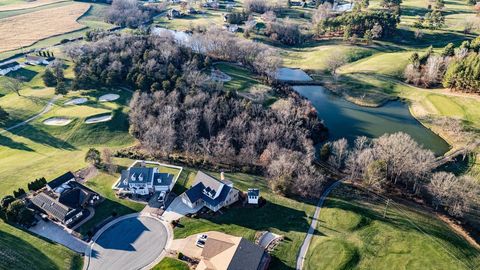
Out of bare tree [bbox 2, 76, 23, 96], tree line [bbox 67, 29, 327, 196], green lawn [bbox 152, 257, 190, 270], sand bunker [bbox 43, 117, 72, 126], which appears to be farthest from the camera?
bare tree [bbox 2, 76, 23, 96]

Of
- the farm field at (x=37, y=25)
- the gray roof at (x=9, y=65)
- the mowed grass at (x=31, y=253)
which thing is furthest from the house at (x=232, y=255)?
the farm field at (x=37, y=25)

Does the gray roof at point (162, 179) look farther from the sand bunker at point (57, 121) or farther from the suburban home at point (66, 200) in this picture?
the sand bunker at point (57, 121)

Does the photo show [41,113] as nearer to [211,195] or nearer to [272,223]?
[211,195]

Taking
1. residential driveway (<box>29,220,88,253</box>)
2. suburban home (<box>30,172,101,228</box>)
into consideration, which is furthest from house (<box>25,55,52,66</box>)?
residential driveway (<box>29,220,88,253</box>)

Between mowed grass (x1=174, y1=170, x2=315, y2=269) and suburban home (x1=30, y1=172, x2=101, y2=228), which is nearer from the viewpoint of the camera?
mowed grass (x1=174, y1=170, x2=315, y2=269)

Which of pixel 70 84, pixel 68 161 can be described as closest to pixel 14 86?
pixel 70 84

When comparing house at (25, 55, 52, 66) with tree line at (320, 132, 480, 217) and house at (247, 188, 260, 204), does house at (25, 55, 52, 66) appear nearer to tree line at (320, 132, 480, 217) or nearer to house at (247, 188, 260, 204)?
house at (247, 188, 260, 204)

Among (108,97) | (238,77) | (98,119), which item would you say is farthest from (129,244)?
(238,77)
